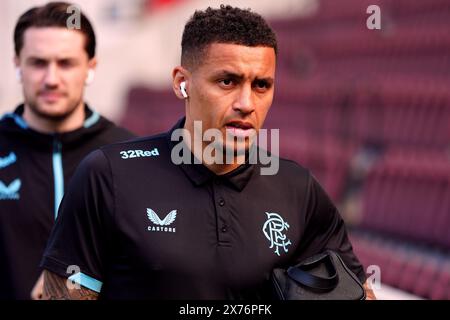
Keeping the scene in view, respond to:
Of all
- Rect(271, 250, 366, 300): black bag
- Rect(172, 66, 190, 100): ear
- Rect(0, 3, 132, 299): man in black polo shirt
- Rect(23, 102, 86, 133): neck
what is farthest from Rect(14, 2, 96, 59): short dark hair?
Rect(271, 250, 366, 300): black bag

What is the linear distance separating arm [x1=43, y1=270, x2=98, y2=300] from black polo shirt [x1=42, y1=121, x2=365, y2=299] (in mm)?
31

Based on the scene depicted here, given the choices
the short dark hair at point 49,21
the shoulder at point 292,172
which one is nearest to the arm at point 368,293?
the shoulder at point 292,172

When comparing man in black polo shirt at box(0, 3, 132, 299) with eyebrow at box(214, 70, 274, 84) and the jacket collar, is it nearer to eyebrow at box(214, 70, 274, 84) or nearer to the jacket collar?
the jacket collar

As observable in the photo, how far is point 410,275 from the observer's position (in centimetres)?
546

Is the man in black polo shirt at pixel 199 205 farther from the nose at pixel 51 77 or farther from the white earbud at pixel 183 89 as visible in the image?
the nose at pixel 51 77

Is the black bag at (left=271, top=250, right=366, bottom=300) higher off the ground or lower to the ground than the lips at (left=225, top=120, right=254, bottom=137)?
lower

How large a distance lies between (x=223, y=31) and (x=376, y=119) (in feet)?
16.8

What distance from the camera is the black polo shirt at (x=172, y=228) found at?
252 cm

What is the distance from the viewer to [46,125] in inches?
157

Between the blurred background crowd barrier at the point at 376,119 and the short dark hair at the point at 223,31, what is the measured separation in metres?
2.70

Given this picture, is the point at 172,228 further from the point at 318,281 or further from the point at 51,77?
the point at 51,77

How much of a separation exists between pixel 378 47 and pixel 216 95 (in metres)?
6.17

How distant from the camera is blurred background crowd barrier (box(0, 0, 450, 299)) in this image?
6.24m
